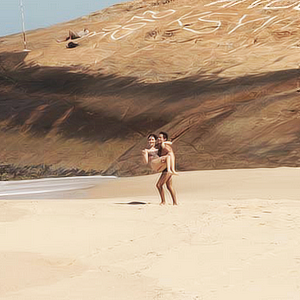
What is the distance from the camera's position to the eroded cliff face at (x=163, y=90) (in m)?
19.8

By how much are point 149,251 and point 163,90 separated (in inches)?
684

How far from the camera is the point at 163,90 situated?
2445 centimetres

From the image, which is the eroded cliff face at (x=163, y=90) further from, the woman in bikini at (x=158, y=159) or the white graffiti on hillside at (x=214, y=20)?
the woman in bikini at (x=158, y=159)

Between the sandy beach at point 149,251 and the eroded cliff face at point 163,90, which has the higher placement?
the sandy beach at point 149,251

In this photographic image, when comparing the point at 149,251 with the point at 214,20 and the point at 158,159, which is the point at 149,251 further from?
the point at 214,20

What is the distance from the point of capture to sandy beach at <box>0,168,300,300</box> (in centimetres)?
591

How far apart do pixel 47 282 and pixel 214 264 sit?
135 centimetres

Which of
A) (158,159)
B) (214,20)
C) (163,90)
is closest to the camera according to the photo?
(158,159)

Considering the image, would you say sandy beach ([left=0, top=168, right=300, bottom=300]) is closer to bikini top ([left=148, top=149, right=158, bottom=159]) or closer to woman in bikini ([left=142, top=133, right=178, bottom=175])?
woman in bikini ([left=142, top=133, right=178, bottom=175])

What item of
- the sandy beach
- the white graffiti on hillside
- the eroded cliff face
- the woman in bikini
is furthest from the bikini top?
the white graffiti on hillside

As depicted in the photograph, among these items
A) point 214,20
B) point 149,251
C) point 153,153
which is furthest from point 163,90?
point 149,251

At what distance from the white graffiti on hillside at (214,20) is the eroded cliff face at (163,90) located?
5cm

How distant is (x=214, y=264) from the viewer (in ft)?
21.7

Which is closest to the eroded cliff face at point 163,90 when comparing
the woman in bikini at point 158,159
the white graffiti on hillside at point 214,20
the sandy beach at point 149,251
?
the white graffiti on hillside at point 214,20
